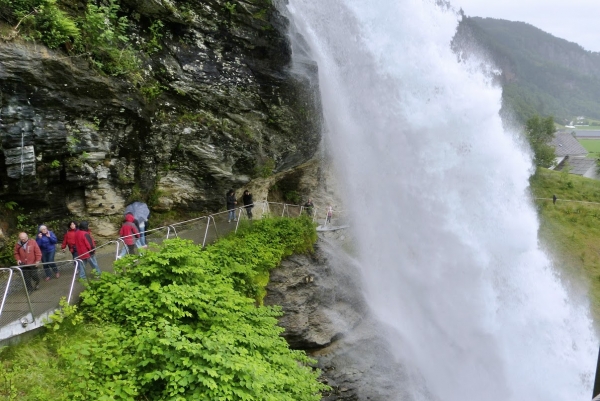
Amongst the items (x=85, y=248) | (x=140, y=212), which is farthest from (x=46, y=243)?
(x=140, y=212)

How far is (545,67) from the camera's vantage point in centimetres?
14988

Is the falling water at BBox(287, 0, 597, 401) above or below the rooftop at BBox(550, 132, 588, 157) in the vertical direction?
below

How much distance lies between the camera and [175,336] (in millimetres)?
6355

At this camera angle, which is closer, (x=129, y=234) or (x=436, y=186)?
(x=129, y=234)

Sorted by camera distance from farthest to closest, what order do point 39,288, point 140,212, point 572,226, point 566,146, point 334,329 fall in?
point 566,146 < point 572,226 < point 334,329 < point 140,212 < point 39,288

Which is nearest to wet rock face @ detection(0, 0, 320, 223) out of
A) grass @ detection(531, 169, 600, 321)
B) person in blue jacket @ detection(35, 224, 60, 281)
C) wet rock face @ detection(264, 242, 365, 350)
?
person in blue jacket @ detection(35, 224, 60, 281)

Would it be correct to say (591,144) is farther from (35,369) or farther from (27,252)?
(35,369)

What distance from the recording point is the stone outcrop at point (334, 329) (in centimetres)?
1134

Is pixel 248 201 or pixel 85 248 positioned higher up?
pixel 248 201

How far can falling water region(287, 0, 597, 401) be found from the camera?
16.0m

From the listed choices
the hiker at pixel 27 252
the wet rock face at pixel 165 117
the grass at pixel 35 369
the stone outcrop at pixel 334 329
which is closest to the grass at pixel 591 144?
the stone outcrop at pixel 334 329

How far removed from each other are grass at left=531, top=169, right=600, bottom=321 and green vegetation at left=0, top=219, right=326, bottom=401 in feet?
72.2

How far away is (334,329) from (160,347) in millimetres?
6822

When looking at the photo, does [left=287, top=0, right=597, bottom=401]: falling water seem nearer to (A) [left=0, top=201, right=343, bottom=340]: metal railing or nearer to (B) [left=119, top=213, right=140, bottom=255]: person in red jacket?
(B) [left=119, top=213, right=140, bottom=255]: person in red jacket
